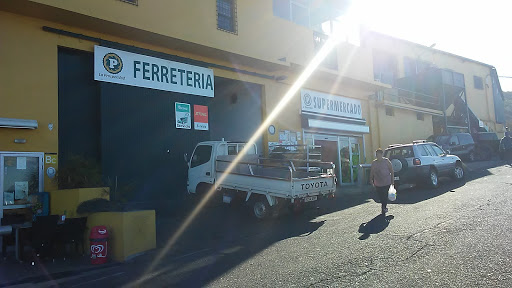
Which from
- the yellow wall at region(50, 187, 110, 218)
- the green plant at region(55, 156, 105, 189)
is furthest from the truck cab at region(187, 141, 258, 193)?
the yellow wall at region(50, 187, 110, 218)

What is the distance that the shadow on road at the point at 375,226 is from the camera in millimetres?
7633

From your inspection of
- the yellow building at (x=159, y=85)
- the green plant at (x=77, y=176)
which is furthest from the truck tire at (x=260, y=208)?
the green plant at (x=77, y=176)

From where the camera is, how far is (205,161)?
12.0m

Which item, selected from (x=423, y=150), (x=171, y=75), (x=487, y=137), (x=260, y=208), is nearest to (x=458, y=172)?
(x=423, y=150)

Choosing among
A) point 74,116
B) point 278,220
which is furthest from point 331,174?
point 74,116

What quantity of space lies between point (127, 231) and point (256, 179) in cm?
388

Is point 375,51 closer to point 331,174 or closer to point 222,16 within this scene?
point 222,16

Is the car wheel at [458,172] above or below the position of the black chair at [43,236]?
above

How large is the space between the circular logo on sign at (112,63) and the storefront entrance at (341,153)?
9672 millimetres

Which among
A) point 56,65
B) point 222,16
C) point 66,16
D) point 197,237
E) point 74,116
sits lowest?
point 197,237

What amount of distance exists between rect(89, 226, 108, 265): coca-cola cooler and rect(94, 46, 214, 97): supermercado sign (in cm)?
597

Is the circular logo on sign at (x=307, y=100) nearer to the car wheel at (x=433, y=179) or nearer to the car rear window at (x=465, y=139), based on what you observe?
the car wheel at (x=433, y=179)

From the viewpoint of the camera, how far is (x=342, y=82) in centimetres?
2025

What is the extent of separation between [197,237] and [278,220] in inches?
96.6
